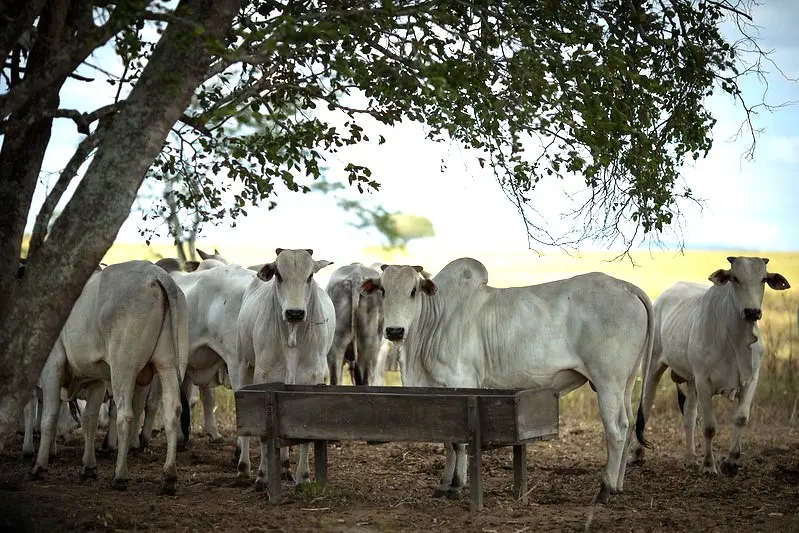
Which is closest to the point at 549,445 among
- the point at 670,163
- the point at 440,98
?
the point at 670,163

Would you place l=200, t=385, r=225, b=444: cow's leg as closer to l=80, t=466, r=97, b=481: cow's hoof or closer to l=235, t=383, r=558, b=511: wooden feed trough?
l=80, t=466, r=97, b=481: cow's hoof

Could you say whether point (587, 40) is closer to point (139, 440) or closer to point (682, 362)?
point (682, 362)

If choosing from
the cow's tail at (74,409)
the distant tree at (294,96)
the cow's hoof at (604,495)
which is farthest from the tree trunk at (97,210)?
the cow's tail at (74,409)

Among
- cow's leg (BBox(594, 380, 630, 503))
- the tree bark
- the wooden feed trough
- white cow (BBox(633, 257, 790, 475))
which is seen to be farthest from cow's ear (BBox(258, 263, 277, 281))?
white cow (BBox(633, 257, 790, 475))

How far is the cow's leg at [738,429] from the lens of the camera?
1129cm

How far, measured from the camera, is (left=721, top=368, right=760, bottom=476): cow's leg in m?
11.3

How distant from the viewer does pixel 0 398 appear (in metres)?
7.55

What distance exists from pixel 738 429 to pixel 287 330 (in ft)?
15.5

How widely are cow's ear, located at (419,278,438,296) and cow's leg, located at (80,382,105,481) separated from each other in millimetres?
3365

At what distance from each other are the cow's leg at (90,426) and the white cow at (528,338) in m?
2.90

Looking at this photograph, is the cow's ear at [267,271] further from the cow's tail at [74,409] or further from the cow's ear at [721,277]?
the cow's ear at [721,277]

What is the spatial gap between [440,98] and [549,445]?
697 cm

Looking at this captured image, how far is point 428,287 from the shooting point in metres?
9.64

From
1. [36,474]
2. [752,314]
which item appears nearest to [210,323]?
[36,474]
